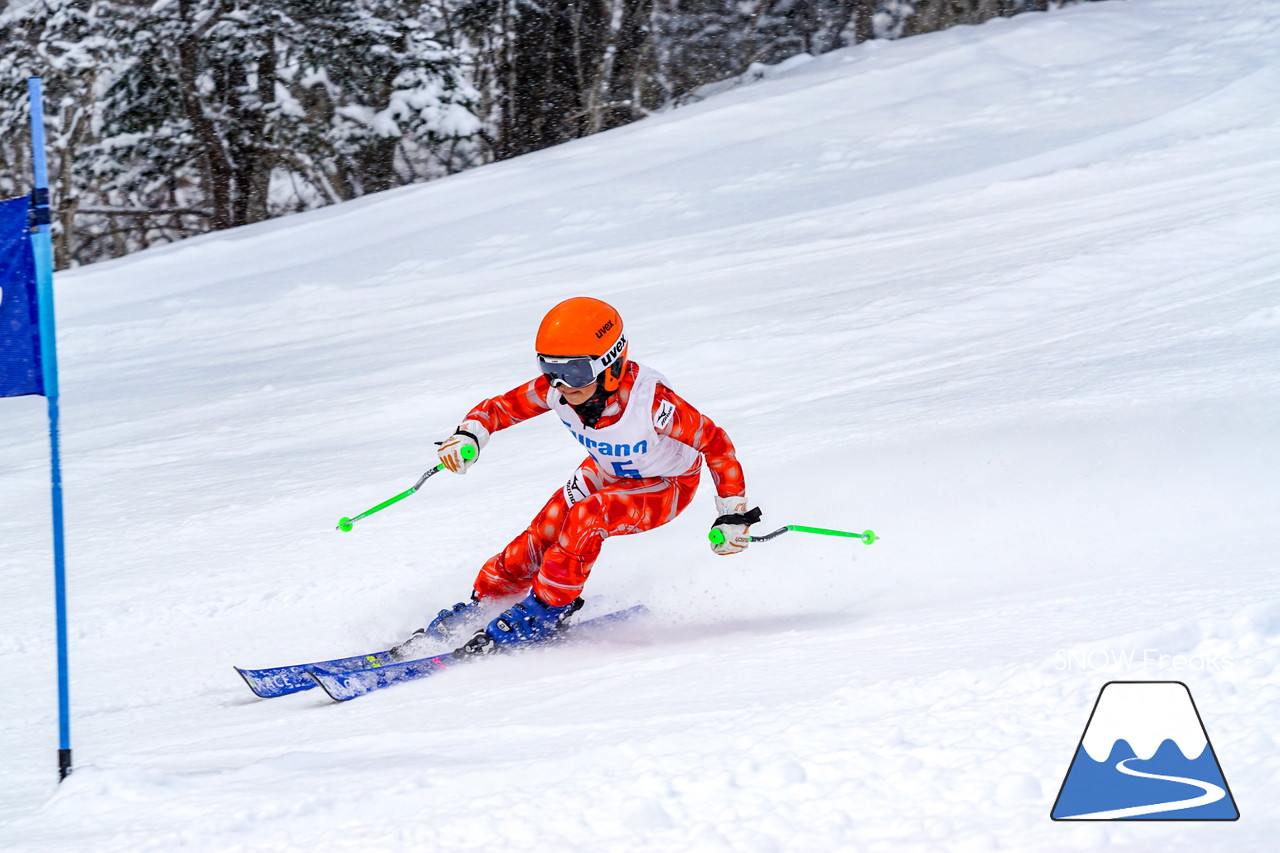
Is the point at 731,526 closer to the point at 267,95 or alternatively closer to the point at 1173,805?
the point at 1173,805

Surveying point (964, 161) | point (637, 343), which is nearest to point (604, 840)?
point (637, 343)

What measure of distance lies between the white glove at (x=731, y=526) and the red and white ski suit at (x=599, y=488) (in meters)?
0.04

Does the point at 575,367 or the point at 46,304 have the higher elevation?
the point at 46,304

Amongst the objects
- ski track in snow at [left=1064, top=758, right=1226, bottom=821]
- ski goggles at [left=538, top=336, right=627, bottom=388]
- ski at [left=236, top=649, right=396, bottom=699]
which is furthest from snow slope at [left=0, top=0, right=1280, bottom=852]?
ski goggles at [left=538, top=336, right=627, bottom=388]

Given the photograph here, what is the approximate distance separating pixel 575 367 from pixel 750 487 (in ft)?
6.45

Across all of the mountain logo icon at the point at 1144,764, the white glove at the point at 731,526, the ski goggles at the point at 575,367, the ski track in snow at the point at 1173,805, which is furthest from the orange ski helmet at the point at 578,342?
the ski track in snow at the point at 1173,805

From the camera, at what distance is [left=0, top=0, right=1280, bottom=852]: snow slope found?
103 inches

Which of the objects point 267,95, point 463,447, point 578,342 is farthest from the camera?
point 267,95

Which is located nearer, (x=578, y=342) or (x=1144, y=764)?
(x=1144, y=764)

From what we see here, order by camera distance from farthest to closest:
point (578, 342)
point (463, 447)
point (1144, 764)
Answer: point (463, 447), point (578, 342), point (1144, 764)

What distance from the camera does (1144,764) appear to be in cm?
244

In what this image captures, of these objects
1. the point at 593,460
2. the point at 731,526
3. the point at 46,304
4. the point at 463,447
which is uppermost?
the point at 46,304

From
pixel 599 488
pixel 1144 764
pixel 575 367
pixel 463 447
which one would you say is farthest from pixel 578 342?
pixel 1144 764

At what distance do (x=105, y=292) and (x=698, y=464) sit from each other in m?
9.43
